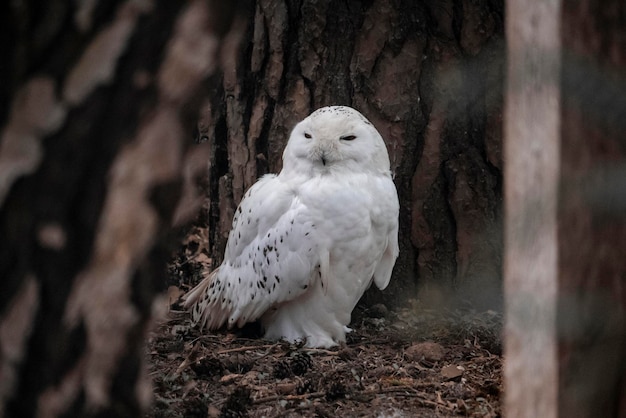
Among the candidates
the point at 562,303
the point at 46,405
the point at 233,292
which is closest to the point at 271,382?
the point at 233,292

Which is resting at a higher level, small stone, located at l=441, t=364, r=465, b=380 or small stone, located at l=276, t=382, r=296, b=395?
small stone, located at l=276, t=382, r=296, b=395

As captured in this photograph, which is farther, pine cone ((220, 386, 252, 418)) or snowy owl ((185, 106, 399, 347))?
snowy owl ((185, 106, 399, 347))

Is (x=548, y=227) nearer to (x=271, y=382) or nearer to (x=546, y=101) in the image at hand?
(x=546, y=101)

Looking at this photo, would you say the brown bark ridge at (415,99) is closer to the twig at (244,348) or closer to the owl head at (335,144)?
the owl head at (335,144)

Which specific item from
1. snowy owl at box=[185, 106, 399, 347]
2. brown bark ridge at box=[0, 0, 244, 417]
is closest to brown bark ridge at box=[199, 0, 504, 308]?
snowy owl at box=[185, 106, 399, 347]

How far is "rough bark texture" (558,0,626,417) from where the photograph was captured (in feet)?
5.76

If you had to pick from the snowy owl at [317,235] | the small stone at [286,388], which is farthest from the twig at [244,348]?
the small stone at [286,388]

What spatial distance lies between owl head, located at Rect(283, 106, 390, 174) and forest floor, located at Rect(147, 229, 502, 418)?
0.86m

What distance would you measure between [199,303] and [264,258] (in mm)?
552

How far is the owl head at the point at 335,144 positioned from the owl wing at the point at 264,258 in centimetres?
18

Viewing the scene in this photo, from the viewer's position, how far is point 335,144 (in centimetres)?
389

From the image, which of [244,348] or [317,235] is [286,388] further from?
[317,235]

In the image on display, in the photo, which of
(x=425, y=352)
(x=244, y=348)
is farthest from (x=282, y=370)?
(x=425, y=352)

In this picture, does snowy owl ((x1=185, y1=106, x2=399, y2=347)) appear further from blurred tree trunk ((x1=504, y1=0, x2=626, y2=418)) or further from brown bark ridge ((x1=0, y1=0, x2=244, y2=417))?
brown bark ridge ((x1=0, y1=0, x2=244, y2=417))
